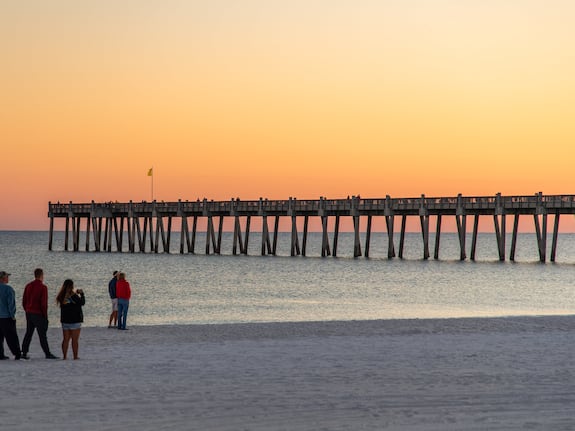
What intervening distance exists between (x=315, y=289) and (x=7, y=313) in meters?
31.9

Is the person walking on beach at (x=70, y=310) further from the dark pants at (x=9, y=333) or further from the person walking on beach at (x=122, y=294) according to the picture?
the person walking on beach at (x=122, y=294)

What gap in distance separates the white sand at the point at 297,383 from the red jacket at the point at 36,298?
0.91 meters

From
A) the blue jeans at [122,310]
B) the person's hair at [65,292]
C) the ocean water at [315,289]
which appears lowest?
the ocean water at [315,289]

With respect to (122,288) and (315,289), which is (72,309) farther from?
(315,289)

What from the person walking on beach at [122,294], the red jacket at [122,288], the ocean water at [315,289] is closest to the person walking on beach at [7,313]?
the person walking on beach at [122,294]

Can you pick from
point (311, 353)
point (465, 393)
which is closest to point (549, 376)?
point (465, 393)

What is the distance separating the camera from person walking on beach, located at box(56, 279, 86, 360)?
15.3 meters

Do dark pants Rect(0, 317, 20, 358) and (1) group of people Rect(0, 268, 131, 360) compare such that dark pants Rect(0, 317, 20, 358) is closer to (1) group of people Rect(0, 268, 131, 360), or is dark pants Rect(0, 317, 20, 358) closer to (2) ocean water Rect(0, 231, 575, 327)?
(1) group of people Rect(0, 268, 131, 360)

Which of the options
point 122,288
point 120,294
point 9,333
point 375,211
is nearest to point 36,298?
point 9,333

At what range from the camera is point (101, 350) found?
17906 mm

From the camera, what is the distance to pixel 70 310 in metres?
15.6

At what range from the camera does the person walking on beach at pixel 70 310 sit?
15.3 meters

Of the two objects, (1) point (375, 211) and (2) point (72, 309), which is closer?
(2) point (72, 309)

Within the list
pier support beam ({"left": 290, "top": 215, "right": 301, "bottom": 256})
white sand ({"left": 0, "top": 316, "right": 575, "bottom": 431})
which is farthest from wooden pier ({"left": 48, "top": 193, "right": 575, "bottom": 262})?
white sand ({"left": 0, "top": 316, "right": 575, "bottom": 431})
